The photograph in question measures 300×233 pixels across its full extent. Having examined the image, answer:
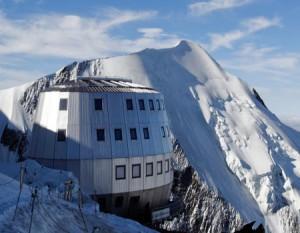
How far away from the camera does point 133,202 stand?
3338 cm

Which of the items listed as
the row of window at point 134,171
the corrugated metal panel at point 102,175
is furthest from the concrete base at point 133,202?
the row of window at point 134,171

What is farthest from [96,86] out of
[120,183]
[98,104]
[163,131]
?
[120,183]

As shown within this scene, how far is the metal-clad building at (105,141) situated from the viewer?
31.8 metres

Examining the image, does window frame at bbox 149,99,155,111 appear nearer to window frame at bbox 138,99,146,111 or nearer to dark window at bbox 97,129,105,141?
window frame at bbox 138,99,146,111

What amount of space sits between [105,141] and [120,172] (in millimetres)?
2119

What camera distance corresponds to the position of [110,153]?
104 feet

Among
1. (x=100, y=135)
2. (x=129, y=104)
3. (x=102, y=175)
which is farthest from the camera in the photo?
(x=129, y=104)

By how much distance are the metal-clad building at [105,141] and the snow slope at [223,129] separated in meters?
30.4

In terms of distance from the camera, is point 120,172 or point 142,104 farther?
point 142,104

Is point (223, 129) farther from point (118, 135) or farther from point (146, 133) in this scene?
point (118, 135)

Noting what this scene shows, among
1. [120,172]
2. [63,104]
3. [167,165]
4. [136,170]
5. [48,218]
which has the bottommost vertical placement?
[48,218]

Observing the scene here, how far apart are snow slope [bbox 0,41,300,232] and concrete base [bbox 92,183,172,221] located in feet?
94.1

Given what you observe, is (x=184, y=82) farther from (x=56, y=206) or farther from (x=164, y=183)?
(x=56, y=206)

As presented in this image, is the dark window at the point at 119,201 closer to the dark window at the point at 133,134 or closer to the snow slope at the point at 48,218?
the dark window at the point at 133,134
